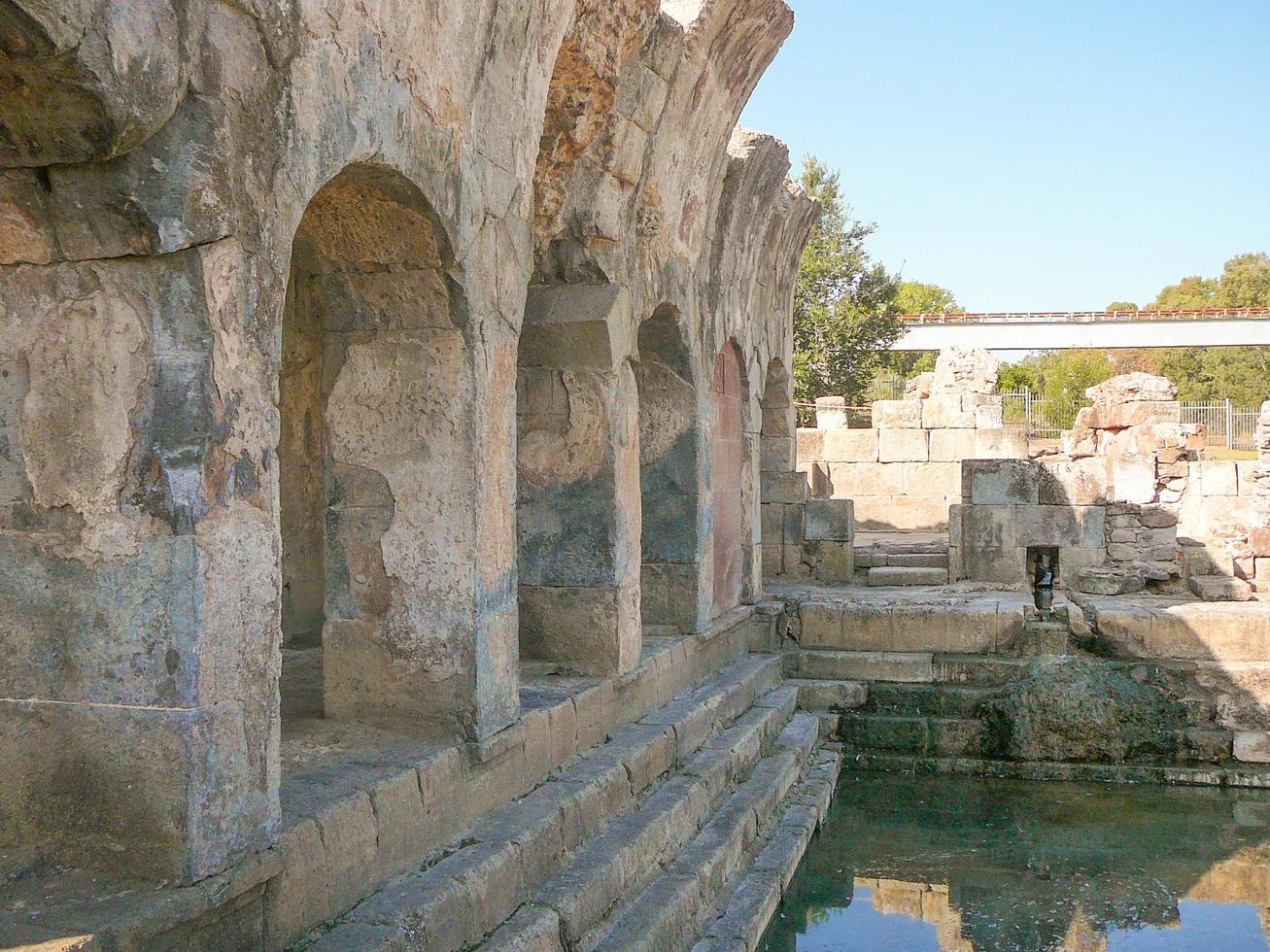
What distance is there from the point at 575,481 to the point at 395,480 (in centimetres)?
196

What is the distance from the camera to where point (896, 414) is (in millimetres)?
17219

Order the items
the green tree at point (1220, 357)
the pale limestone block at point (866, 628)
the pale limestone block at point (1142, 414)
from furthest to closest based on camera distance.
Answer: the green tree at point (1220, 357) < the pale limestone block at point (1142, 414) < the pale limestone block at point (866, 628)

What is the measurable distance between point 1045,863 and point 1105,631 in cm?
320

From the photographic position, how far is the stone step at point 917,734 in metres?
8.90

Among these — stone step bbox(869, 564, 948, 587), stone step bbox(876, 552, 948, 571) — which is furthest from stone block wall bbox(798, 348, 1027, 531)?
stone step bbox(869, 564, 948, 587)

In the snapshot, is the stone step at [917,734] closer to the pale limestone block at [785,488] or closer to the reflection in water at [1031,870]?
the reflection in water at [1031,870]

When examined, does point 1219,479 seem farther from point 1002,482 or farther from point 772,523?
point 772,523

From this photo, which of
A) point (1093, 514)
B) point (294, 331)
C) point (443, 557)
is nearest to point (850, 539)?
point (1093, 514)

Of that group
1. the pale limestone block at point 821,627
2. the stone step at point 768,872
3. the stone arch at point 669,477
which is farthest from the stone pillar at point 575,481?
the pale limestone block at point 821,627

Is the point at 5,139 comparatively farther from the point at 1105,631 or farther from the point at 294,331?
the point at 1105,631

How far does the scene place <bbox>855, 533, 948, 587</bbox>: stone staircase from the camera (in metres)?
11.6

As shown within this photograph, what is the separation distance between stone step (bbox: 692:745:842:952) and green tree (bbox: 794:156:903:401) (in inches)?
793

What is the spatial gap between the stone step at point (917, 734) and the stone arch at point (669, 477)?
6.06 feet

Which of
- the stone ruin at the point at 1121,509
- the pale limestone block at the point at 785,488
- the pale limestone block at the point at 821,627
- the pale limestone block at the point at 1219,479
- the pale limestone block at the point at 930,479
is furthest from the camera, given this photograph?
the pale limestone block at the point at 930,479
